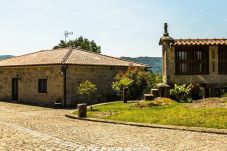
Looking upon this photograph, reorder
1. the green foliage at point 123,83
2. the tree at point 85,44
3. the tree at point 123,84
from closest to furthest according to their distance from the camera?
the tree at point 123,84 < the green foliage at point 123,83 < the tree at point 85,44

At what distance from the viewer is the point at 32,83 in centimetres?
2727

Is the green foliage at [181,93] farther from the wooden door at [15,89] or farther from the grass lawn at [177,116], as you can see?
the wooden door at [15,89]

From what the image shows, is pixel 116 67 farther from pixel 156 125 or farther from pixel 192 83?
pixel 156 125

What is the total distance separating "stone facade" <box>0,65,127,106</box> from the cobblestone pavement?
10.9 metres

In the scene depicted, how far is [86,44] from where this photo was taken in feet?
217

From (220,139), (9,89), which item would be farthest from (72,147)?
(9,89)

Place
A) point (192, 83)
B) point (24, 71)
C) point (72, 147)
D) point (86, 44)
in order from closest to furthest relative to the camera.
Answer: point (72, 147)
point (192, 83)
point (24, 71)
point (86, 44)

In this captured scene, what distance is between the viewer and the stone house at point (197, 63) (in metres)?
22.1

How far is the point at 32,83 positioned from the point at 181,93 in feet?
39.4

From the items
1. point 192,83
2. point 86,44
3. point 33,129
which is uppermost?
point 86,44

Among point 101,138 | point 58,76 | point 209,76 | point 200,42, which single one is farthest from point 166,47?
point 101,138

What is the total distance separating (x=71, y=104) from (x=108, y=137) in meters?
13.8

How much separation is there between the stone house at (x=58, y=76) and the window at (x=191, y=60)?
6661 millimetres

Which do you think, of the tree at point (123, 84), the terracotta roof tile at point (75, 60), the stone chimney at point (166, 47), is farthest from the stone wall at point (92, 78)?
the stone chimney at point (166, 47)
